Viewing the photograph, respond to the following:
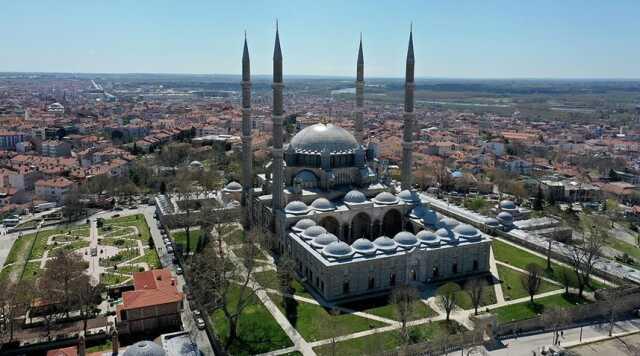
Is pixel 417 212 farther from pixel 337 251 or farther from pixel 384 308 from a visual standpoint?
pixel 384 308

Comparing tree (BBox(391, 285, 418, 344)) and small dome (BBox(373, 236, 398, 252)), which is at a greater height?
small dome (BBox(373, 236, 398, 252))

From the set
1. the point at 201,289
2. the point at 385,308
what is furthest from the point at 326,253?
the point at 201,289

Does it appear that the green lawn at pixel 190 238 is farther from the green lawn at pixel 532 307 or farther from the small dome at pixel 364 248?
the green lawn at pixel 532 307

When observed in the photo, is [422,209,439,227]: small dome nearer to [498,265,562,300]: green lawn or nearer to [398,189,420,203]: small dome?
[398,189,420,203]: small dome

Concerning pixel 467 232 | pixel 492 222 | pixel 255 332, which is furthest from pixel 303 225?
pixel 492 222

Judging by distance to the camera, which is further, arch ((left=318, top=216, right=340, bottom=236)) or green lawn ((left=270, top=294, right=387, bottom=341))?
arch ((left=318, top=216, right=340, bottom=236))

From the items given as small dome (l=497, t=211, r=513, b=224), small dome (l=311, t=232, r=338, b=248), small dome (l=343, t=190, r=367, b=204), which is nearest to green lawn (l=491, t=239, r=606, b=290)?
small dome (l=497, t=211, r=513, b=224)
